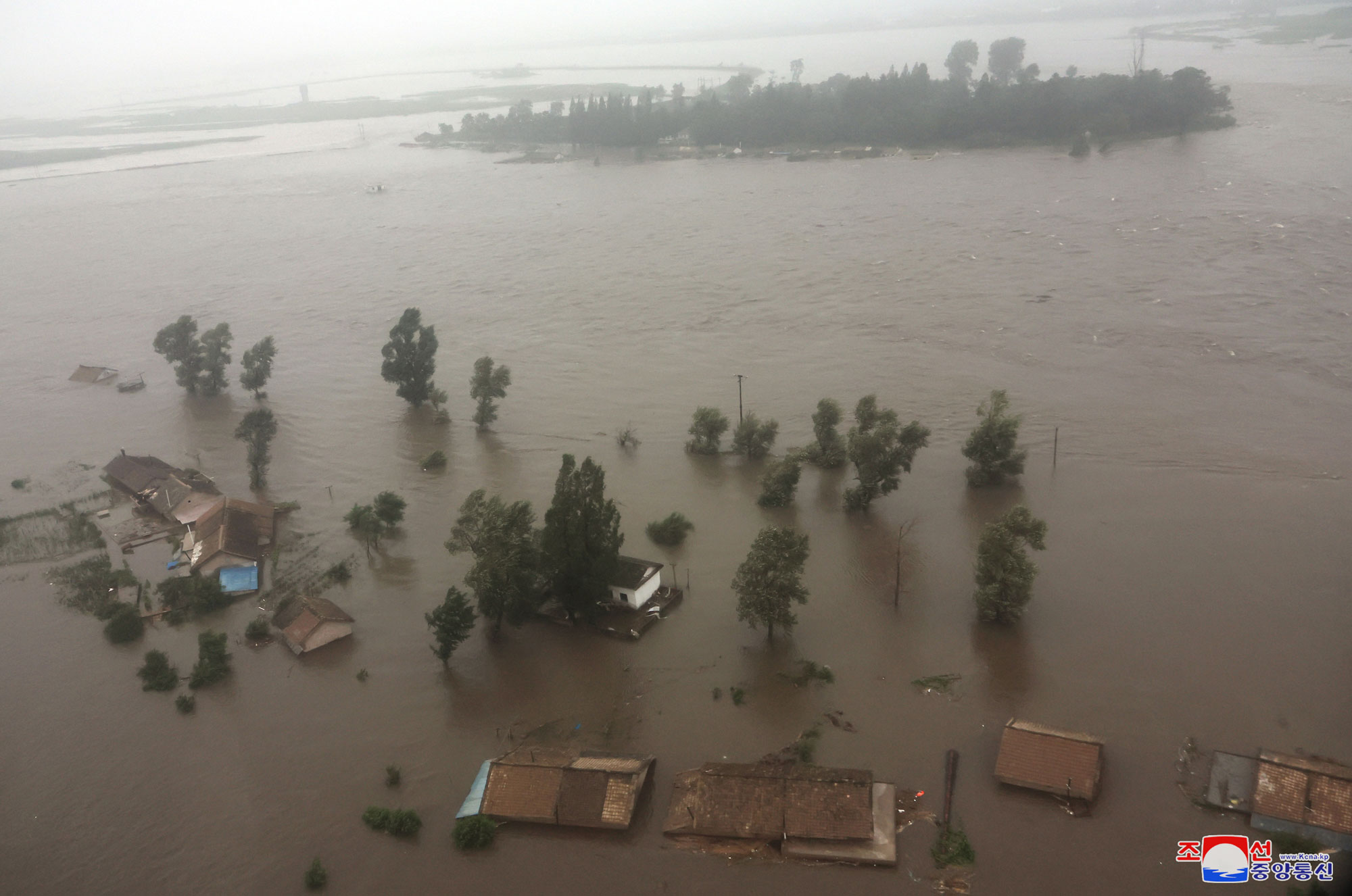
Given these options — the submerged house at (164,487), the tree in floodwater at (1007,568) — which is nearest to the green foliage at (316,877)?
the submerged house at (164,487)

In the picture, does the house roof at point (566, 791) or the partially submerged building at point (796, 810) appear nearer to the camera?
the partially submerged building at point (796, 810)

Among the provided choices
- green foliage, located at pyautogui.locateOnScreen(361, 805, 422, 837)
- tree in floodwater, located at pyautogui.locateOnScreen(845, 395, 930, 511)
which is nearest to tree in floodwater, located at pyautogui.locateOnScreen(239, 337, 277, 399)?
tree in floodwater, located at pyautogui.locateOnScreen(845, 395, 930, 511)

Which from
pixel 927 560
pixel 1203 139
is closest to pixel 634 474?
pixel 927 560

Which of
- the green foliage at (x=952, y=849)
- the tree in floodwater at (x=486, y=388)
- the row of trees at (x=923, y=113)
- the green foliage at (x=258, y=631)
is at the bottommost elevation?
the green foliage at (x=952, y=849)

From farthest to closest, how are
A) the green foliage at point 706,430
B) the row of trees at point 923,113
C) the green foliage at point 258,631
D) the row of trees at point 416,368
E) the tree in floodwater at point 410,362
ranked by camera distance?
the row of trees at point 923,113
the tree in floodwater at point 410,362
the row of trees at point 416,368
the green foliage at point 706,430
the green foliage at point 258,631

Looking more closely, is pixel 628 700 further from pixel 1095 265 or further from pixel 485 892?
pixel 1095 265

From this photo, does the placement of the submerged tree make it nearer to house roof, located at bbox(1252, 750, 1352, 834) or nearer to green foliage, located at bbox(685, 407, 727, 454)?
green foliage, located at bbox(685, 407, 727, 454)

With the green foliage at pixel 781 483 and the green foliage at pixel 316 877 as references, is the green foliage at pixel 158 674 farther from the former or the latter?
the green foliage at pixel 781 483
